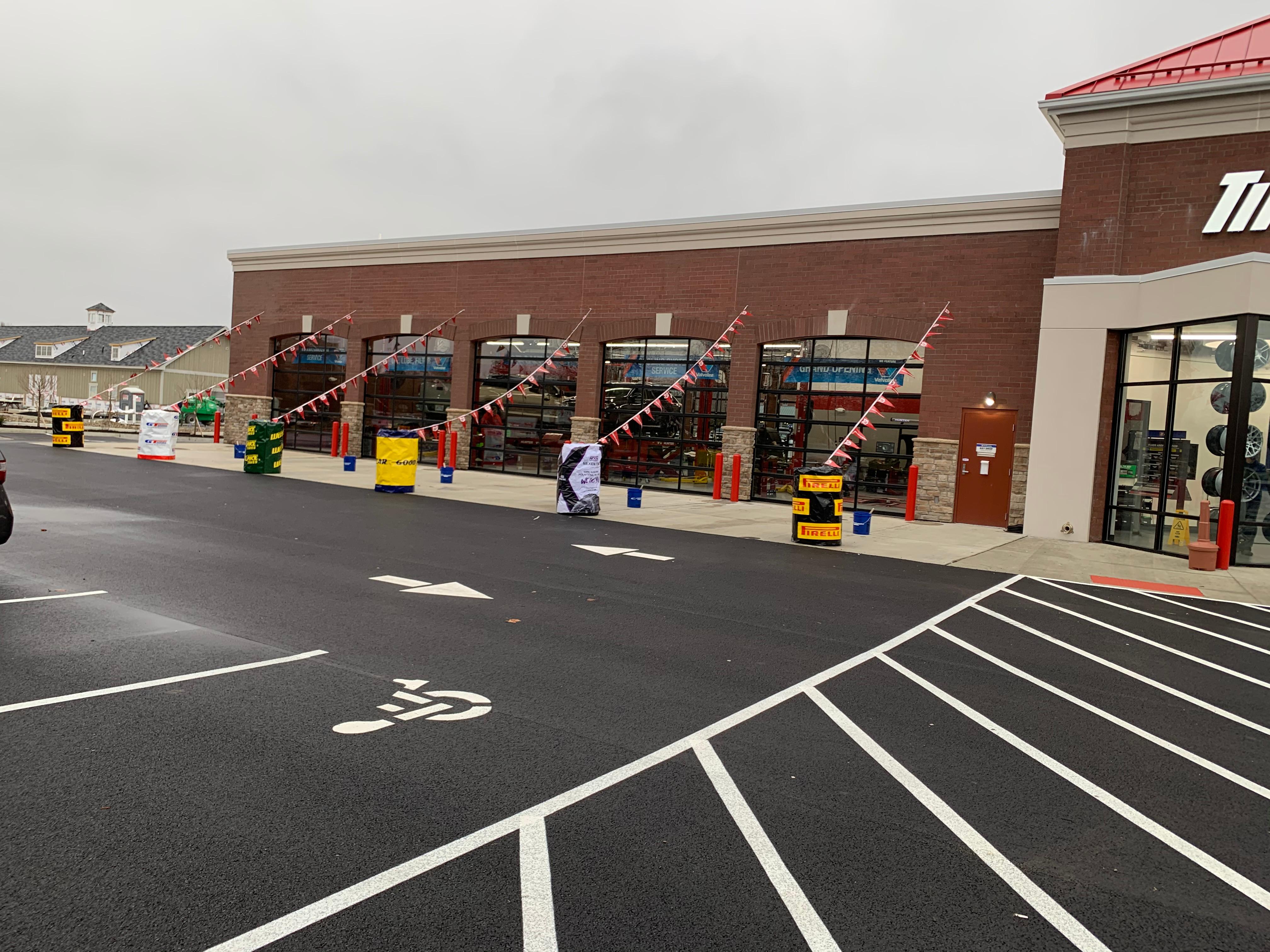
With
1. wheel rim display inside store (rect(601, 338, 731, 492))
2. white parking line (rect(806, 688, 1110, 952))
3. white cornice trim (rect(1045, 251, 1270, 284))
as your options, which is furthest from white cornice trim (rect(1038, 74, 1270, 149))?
white parking line (rect(806, 688, 1110, 952))

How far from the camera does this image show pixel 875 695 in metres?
6.52

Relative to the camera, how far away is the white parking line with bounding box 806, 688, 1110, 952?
3475 millimetres

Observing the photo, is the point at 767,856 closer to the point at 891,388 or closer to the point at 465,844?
the point at 465,844

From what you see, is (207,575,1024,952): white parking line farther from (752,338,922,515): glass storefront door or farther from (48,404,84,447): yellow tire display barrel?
(48,404,84,447): yellow tire display barrel

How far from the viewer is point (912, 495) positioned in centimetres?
1995

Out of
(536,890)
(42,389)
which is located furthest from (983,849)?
(42,389)

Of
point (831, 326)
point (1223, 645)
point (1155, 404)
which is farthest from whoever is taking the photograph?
point (831, 326)

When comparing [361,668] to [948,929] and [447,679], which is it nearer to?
[447,679]

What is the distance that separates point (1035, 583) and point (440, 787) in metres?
10.3

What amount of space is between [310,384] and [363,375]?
316 centimetres

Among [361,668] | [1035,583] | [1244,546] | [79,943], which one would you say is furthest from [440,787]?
[1244,546]

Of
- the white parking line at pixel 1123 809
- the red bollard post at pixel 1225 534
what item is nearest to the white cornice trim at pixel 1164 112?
the red bollard post at pixel 1225 534

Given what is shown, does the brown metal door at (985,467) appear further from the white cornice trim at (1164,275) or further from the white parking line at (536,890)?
the white parking line at (536,890)

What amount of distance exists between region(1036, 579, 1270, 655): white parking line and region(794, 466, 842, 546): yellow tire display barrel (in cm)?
355
